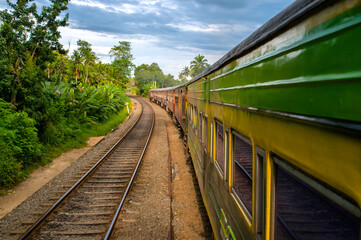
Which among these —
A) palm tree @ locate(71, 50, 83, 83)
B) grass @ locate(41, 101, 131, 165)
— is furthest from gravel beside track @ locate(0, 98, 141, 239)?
palm tree @ locate(71, 50, 83, 83)

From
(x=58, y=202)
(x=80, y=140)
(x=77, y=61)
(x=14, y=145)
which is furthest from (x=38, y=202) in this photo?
(x=77, y=61)

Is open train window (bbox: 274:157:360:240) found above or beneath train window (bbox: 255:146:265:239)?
beneath

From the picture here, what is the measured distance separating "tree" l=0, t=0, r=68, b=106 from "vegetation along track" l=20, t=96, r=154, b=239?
422 cm

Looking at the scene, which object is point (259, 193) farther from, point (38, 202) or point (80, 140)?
point (80, 140)

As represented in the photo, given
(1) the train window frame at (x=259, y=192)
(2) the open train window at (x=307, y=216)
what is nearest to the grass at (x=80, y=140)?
(2) the open train window at (x=307, y=216)

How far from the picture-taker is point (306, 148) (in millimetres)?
1369

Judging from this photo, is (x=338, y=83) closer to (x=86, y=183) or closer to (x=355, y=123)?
(x=355, y=123)

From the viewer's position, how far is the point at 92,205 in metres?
6.22

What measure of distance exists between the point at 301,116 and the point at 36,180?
8638 mm

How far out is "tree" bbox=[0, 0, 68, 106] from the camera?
32.1 feet

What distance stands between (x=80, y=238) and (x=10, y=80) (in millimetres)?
7232

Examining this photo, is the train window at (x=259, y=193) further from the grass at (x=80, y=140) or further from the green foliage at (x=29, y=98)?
the grass at (x=80, y=140)

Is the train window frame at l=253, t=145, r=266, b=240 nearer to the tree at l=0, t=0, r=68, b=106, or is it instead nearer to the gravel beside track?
the gravel beside track

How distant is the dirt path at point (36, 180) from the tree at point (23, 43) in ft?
9.15
